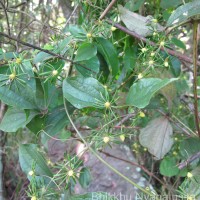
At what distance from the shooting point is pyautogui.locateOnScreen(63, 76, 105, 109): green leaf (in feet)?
1.54

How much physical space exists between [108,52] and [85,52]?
6 cm

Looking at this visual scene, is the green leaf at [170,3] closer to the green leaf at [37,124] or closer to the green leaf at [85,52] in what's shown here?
the green leaf at [85,52]

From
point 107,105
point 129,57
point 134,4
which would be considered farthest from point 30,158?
point 134,4

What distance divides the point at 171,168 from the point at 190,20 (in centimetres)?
33

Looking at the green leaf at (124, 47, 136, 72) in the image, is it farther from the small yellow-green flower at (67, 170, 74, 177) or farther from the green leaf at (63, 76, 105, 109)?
the small yellow-green flower at (67, 170, 74, 177)

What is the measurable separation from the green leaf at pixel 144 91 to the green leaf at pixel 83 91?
0.05 metres

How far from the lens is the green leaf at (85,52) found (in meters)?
0.53

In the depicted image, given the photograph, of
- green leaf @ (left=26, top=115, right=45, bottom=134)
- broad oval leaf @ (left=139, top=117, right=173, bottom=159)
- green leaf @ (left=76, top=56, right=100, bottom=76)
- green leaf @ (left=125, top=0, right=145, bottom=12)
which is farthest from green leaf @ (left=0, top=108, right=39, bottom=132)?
green leaf @ (left=125, top=0, right=145, bottom=12)

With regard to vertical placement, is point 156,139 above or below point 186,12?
below

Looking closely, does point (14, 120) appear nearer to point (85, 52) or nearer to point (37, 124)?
point (37, 124)

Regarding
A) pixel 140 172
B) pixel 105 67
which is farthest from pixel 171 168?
pixel 140 172

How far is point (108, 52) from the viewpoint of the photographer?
0.57 metres

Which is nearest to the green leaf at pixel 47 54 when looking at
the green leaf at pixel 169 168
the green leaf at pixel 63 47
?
the green leaf at pixel 63 47

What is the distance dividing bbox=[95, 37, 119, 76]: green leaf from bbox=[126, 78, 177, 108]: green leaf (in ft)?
0.39
